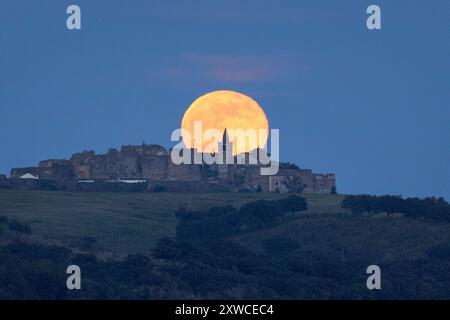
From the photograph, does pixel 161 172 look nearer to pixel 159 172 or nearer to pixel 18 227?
pixel 159 172

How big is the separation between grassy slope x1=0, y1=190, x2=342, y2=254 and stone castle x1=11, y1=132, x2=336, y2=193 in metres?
10.5

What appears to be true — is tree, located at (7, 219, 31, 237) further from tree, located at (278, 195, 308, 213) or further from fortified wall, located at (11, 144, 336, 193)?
fortified wall, located at (11, 144, 336, 193)

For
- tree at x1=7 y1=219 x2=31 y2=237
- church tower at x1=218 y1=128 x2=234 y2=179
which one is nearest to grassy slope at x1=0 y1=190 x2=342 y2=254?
tree at x1=7 y1=219 x2=31 y2=237

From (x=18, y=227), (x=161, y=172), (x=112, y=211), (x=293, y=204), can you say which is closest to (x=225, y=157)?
(x=161, y=172)

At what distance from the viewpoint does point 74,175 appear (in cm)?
12925

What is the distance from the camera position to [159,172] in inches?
5133

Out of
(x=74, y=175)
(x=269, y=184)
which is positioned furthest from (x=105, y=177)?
(x=269, y=184)

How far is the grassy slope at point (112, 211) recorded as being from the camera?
309 feet

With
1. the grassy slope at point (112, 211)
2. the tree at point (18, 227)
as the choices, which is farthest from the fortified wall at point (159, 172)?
the tree at point (18, 227)

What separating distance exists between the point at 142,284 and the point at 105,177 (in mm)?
55079

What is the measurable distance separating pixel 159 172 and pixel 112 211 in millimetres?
24510

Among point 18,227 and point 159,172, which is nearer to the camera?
point 18,227

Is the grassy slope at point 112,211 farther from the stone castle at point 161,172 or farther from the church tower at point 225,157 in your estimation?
the church tower at point 225,157

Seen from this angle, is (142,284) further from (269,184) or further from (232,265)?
(269,184)
